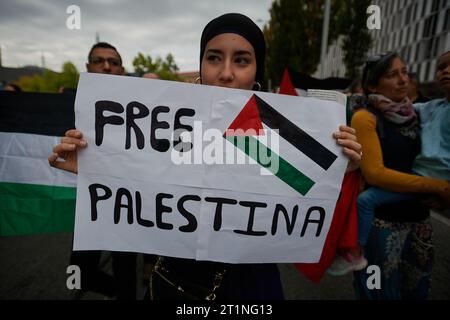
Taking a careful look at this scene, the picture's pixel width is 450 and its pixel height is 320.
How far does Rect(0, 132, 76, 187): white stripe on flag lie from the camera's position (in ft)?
7.95

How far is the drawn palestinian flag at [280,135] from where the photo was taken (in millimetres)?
1246

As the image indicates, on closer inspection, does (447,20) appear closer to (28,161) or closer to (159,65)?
(28,161)

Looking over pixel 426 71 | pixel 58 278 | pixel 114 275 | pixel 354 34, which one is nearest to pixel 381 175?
pixel 114 275

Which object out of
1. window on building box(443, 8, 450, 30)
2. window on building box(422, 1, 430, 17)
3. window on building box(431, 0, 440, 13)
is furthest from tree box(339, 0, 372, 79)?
window on building box(422, 1, 430, 17)

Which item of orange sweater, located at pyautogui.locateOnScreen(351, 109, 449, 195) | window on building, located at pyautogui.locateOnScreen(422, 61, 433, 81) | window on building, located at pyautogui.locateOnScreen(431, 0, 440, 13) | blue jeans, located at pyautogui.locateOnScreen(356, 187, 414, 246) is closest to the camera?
orange sweater, located at pyautogui.locateOnScreen(351, 109, 449, 195)

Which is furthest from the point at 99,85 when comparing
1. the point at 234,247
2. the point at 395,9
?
the point at 395,9

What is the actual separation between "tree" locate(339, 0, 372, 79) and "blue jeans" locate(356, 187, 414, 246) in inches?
391

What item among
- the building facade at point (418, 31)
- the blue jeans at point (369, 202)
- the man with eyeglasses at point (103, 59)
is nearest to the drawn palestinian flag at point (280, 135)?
the blue jeans at point (369, 202)

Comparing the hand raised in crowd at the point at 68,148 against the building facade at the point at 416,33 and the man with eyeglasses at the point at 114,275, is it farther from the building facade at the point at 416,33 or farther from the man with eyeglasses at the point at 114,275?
the building facade at the point at 416,33

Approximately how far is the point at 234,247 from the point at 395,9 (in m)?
36.6

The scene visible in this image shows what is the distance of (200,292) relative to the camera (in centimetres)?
125

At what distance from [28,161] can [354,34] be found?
1359 cm

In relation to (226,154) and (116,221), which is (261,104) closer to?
(226,154)

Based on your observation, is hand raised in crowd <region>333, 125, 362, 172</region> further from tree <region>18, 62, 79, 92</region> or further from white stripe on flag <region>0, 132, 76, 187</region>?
tree <region>18, 62, 79, 92</region>
